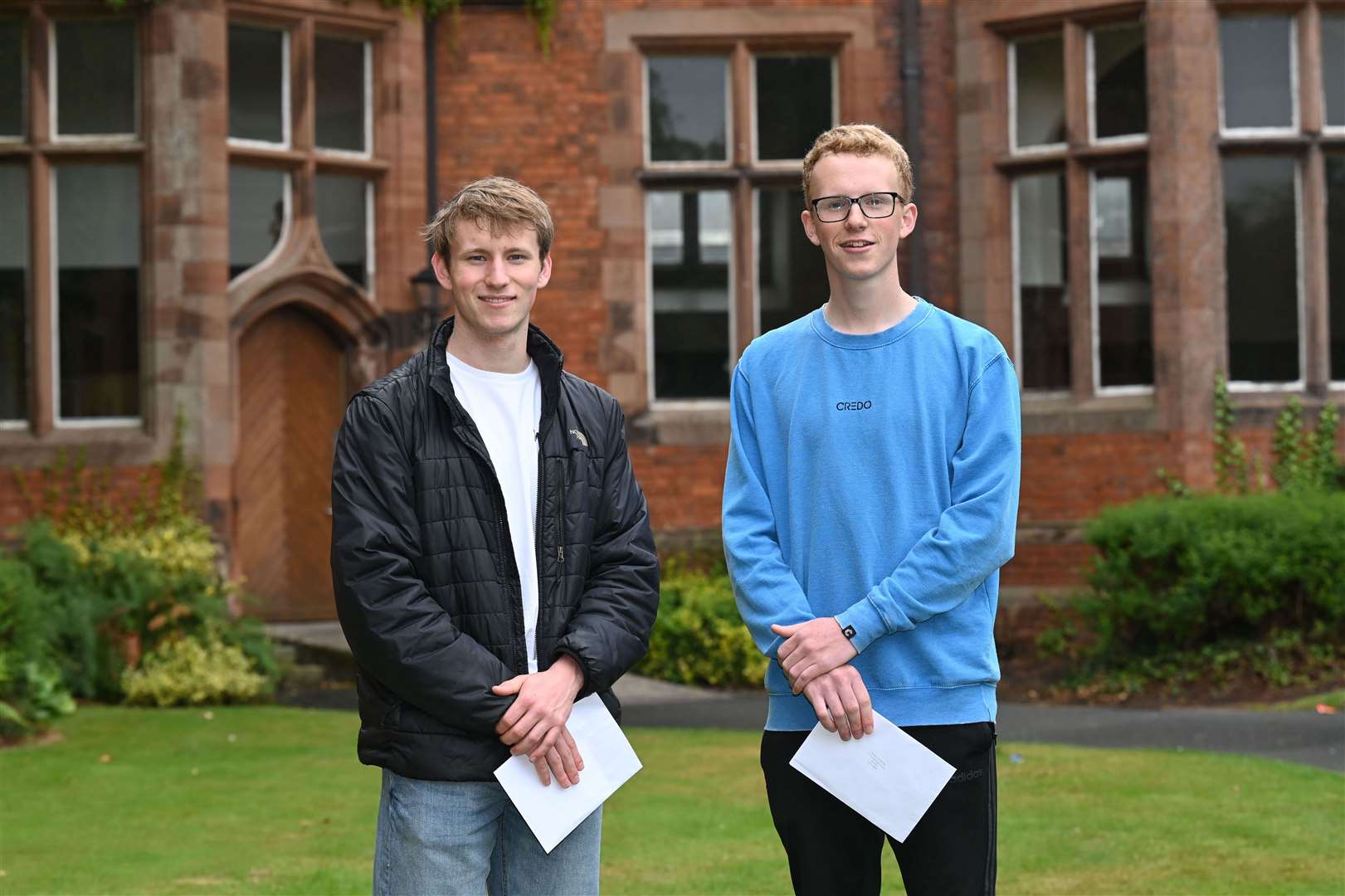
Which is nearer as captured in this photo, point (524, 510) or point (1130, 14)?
point (524, 510)

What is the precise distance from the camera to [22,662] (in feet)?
31.4

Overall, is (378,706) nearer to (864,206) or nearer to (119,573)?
(864,206)

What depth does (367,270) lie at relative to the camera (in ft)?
43.1

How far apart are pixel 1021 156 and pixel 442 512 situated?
415 inches

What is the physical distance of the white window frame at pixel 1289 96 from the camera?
41.1ft

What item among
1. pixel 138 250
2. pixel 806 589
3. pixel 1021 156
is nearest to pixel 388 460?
pixel 806 589

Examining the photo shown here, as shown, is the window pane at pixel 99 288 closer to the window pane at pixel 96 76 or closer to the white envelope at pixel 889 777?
the window pane at pixel 96 76

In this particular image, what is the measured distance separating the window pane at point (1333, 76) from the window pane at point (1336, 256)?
0.29m

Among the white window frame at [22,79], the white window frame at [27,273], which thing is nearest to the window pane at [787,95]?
the white window frame at [22,79]

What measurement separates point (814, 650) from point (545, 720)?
528 mm

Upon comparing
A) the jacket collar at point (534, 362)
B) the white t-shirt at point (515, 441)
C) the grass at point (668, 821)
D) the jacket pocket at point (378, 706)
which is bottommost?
the grass at point (668, 821)

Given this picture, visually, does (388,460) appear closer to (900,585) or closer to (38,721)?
(900,585)

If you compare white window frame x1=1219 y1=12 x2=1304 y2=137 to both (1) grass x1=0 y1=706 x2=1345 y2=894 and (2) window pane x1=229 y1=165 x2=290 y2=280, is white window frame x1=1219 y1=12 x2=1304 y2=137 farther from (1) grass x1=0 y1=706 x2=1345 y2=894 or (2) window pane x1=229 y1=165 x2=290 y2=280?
(2) window pane x1=229 y1=165 x2=290 y2=280

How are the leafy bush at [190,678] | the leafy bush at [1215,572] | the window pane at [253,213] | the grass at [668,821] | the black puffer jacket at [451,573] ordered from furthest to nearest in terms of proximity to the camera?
1. the window pane at [253,213]
2. the leafy bush at [190,678]
3. the leafy bush at [1215,572]
4. the grass at [668,821]
5. the black puffer jacket at [451,573]
